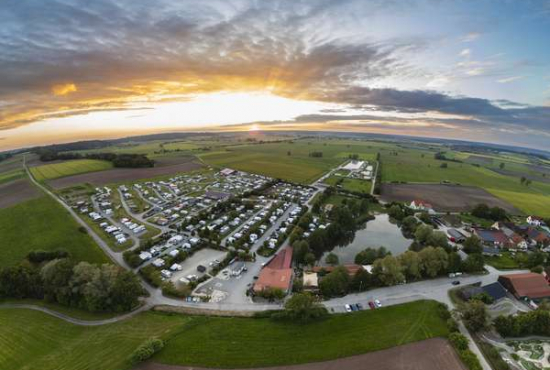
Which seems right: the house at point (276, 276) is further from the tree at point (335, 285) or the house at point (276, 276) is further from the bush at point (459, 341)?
the bush at point (459, 341)

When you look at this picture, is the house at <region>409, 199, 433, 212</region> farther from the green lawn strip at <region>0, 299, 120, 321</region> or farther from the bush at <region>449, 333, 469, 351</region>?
the green lawn strip at <region>0, 299, 120, 321</region>

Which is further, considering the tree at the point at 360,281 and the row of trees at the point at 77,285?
the tree at the point at 360,281

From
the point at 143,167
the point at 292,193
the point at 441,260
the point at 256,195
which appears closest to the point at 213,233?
the point at 256,195

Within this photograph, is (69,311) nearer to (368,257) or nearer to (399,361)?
(399,361)

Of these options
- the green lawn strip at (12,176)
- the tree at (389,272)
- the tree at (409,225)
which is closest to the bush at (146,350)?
the tree at (389,272)

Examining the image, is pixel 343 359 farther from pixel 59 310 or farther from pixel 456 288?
pixel 59 310

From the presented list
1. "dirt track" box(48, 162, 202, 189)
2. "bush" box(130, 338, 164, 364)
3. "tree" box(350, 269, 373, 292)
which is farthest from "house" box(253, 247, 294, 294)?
"dirt track" box(48, 162, 202, 189)

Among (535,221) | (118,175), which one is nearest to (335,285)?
(535,221)
